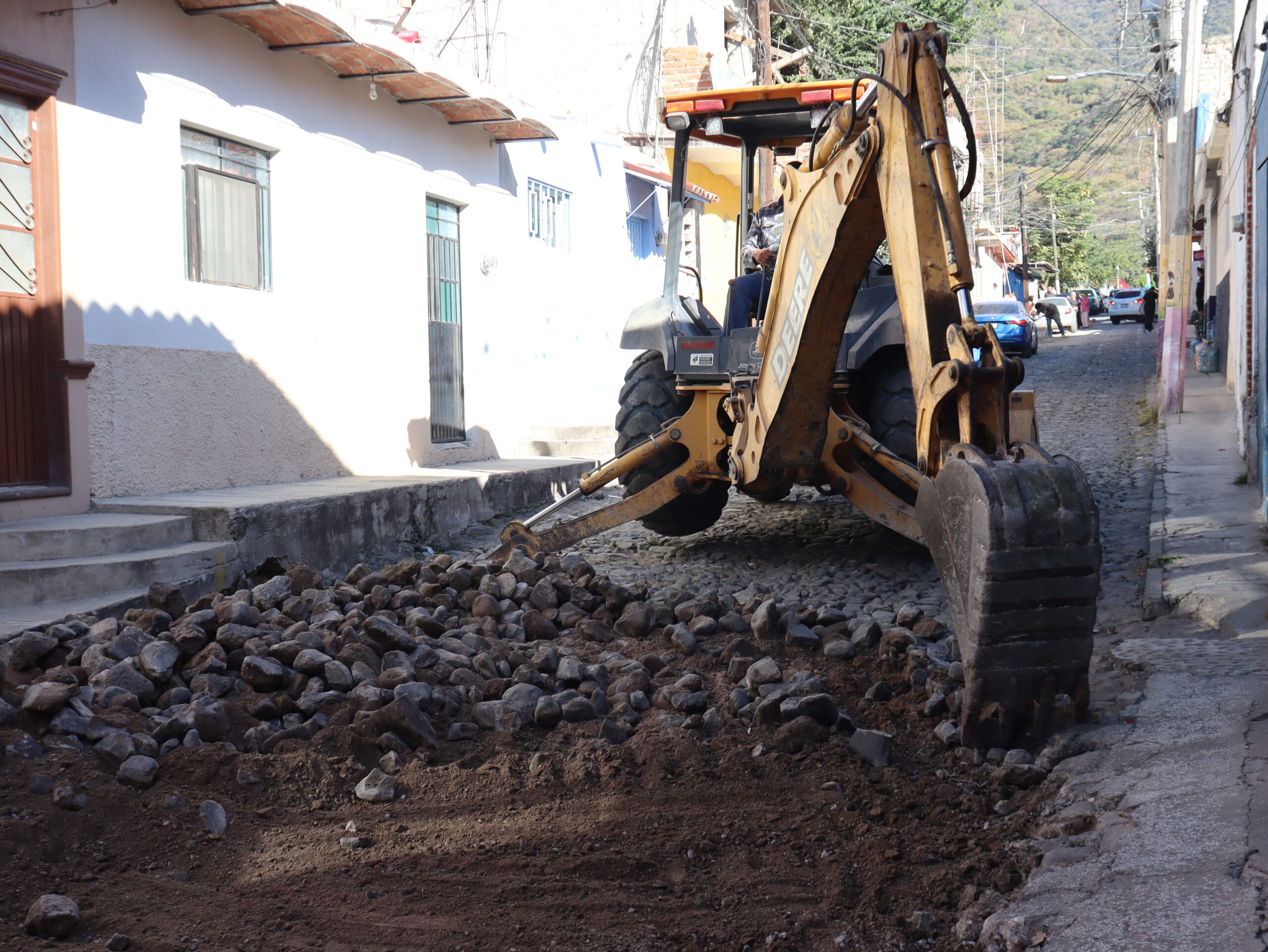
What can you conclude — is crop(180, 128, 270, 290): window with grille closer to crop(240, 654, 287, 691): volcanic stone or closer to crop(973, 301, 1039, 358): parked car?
crop(240, 654, 287, 691): volcanic stone

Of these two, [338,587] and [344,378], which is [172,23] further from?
[338,587]

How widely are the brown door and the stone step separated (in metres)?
0.89

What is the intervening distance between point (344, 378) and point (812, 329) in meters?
5.81

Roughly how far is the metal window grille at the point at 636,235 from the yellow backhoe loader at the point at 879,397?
385 inches

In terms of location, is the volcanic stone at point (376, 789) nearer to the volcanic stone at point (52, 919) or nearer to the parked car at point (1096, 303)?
the volcanic stone at point (52, 919)

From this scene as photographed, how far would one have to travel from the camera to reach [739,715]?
3.88 m

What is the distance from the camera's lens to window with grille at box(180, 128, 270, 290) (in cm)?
799

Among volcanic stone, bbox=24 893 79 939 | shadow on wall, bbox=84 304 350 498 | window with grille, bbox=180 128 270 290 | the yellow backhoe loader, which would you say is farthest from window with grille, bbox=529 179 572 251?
volcanic stone, bbox=24 893 79 939

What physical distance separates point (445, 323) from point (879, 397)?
6609mm

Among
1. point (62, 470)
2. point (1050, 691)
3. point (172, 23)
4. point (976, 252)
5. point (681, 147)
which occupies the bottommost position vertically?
point (1050, 691)

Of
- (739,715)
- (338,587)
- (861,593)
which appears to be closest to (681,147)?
(861,593)

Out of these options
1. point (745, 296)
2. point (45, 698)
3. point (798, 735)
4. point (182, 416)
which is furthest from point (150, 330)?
point (798, 735)

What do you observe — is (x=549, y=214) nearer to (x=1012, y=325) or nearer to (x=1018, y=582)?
(x=1018, y=582)

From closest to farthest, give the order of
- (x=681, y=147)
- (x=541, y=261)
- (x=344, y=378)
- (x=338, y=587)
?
1. (x=338, y=587)
2. (x=681, y=147)
3. (x=344, y=378)
4. (x=541, y=261)
